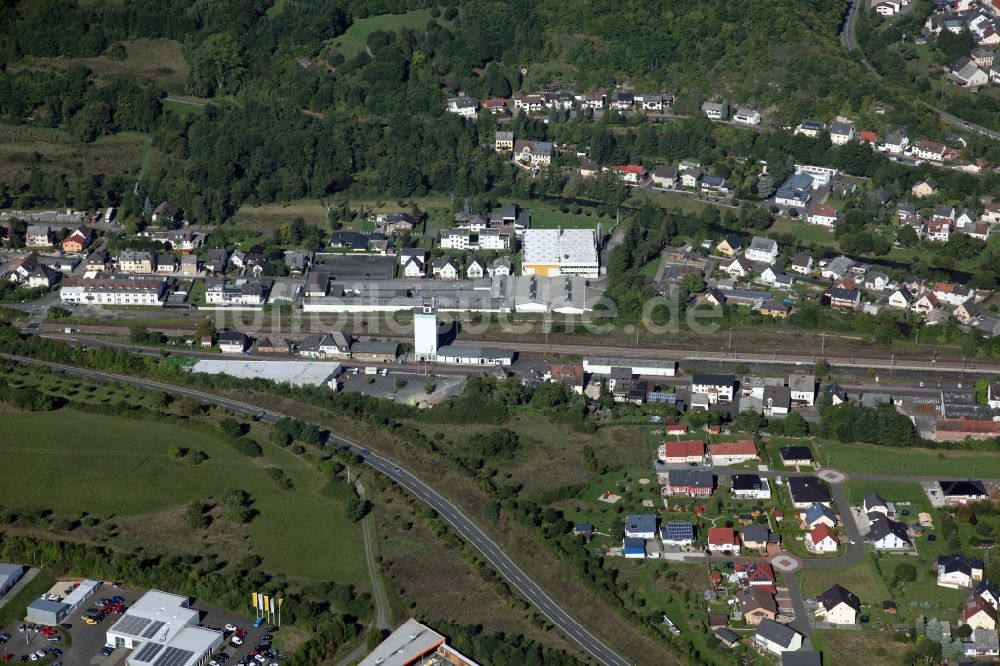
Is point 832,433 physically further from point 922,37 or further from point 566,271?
point 922,37

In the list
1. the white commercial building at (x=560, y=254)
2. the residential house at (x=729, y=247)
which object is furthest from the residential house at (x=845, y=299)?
the white commercial building at (x=560, y=254)

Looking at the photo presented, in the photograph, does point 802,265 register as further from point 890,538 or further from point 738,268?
point 890,538

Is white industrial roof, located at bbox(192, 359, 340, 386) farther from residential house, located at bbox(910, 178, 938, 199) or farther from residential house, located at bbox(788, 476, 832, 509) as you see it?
residential house, located at bbox(910, 178, 938, 199)

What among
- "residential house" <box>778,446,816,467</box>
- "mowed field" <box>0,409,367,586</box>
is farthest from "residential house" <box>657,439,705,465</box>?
"mowed field" <box>0,409,367,586</box>

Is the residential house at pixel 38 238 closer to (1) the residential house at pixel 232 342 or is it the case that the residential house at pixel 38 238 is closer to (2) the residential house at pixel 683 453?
(1) the residential house at pixel 232 342

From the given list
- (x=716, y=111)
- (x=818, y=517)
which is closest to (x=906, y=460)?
(x=818, y=517)
